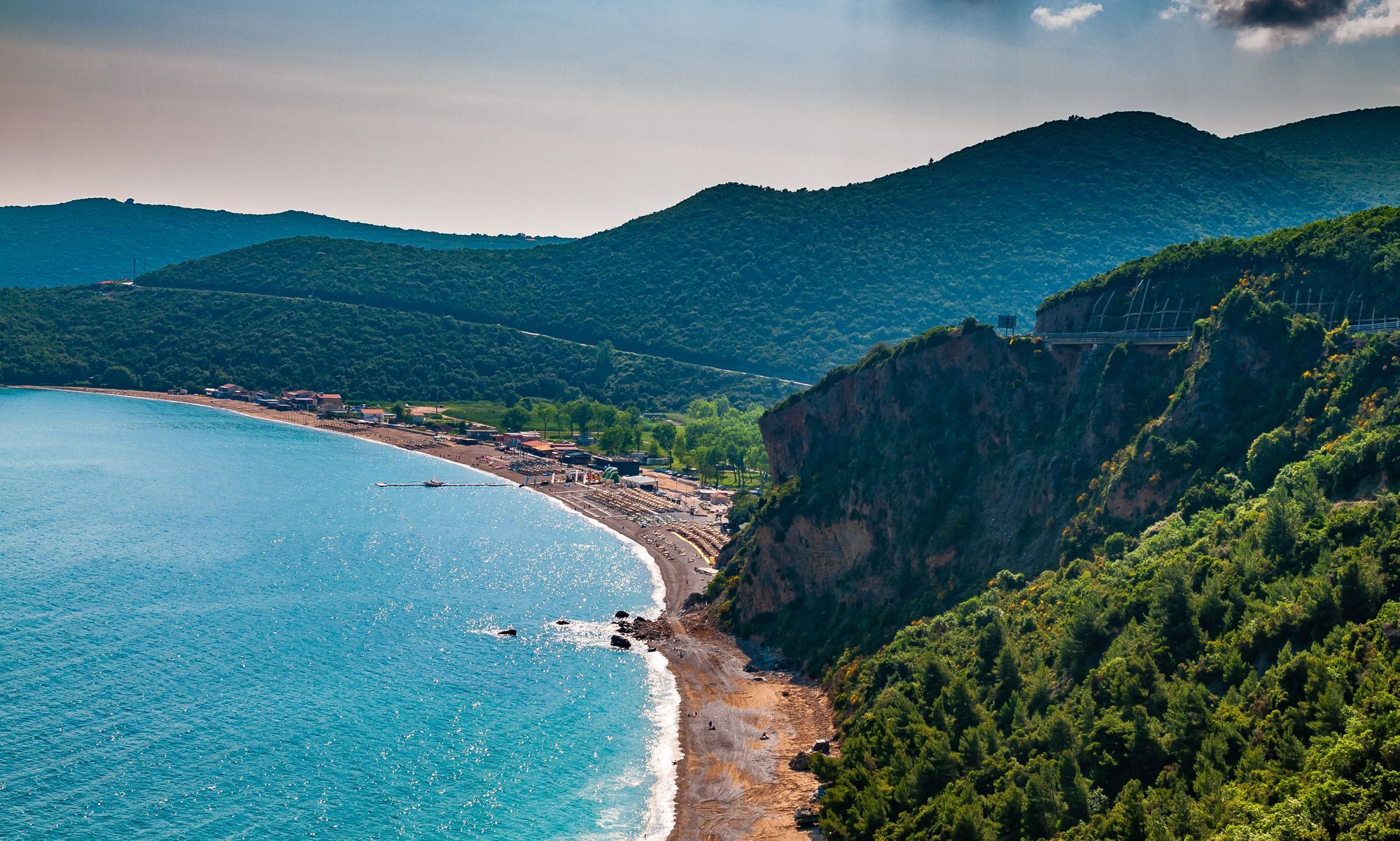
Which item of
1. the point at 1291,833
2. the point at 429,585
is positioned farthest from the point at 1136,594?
the point at 429,585

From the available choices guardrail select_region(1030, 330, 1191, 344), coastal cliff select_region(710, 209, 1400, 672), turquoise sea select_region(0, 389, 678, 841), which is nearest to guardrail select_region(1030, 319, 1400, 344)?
guardrail select_region(1030, 330, 1191, 344)

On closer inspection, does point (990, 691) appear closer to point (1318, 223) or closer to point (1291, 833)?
point (1291, 833)

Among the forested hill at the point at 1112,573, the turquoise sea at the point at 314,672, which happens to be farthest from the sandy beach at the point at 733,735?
the forested hill at the point at 1112,573

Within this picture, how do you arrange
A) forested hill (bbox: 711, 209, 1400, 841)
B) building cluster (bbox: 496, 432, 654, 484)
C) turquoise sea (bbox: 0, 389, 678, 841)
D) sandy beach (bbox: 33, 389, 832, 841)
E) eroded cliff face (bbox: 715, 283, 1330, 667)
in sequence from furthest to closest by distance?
1. building cluster (bbox: 496, 432, 654, 484)
2. eroded cliff face (bbox: 715, 283, 1330, 667)
3. sandy beach (bbox: 33, 389, 832, 841)
4. turquoise sea (bbox: 0, 389, 678, 841)
5. forested hill (bbox: 711, 209, 1400, 841)

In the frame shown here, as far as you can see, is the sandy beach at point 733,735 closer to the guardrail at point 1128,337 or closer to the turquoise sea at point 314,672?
the turquoise sea at point 314,672

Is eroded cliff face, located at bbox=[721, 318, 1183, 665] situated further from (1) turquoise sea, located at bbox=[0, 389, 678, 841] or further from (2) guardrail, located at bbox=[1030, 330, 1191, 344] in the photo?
A: (1) turquoise sea, located at bbox=[0, 389, 678, 841]

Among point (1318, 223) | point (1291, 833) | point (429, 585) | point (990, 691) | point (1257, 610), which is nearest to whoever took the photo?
point (1291, 833)
